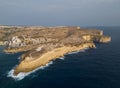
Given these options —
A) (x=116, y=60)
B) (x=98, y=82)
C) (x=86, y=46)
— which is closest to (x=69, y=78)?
(x=98, y=82)

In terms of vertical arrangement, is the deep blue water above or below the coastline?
below

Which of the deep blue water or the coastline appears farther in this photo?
the coastline

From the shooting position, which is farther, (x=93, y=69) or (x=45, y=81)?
(x=93, y=69)

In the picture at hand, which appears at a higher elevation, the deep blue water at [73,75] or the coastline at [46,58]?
the coastline at [46,58]

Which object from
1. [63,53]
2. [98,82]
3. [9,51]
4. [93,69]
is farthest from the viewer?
[9,51]

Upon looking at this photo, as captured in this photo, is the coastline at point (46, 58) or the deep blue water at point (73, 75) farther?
the coastline at point (46, 58)

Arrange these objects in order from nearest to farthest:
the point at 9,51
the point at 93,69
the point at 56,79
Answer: the point at 56,79 → the point at 93,69 → the point at 9,51

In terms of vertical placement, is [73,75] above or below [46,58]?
below

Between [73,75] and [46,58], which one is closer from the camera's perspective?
[73,75]

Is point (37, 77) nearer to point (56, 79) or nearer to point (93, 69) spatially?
point (56, 79)
